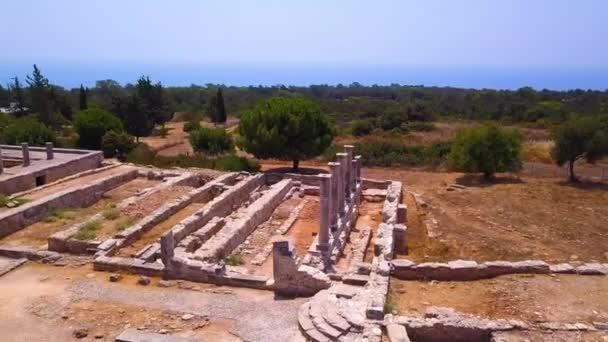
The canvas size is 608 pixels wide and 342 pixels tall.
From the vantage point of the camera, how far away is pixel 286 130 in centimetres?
2756

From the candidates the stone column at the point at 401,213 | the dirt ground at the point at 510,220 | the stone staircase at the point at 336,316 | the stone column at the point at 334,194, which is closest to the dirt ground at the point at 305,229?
the stone column at the point at 334,194

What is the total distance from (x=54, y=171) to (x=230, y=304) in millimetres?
16288

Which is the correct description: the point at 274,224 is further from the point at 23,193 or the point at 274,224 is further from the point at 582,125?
the point at 582,125

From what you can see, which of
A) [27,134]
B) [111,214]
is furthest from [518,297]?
[27,134]

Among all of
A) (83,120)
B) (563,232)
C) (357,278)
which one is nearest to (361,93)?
(83,120)

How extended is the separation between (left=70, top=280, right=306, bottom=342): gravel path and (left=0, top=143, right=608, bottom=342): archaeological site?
0.14 feet

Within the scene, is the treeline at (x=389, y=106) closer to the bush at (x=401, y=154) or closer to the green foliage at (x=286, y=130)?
the bush at (x=401, y=154)

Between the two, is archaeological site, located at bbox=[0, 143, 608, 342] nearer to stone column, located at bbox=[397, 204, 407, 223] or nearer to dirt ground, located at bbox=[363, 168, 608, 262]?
stone column, located at bbox=[397, 204, 407, 223]

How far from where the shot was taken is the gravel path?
1047 cm

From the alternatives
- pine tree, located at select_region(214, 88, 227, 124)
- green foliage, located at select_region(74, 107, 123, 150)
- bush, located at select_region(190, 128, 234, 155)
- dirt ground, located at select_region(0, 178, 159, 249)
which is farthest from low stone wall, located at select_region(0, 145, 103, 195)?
pine tree, located at select_region(214, 88, 227, 124)

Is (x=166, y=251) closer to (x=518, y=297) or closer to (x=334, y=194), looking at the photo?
(x=334, y=194)

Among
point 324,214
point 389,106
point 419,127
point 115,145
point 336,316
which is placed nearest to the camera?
point 336,316

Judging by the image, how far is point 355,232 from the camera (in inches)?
745

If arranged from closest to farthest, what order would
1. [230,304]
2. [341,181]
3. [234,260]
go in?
[230,304], [234,260], [341,181]
